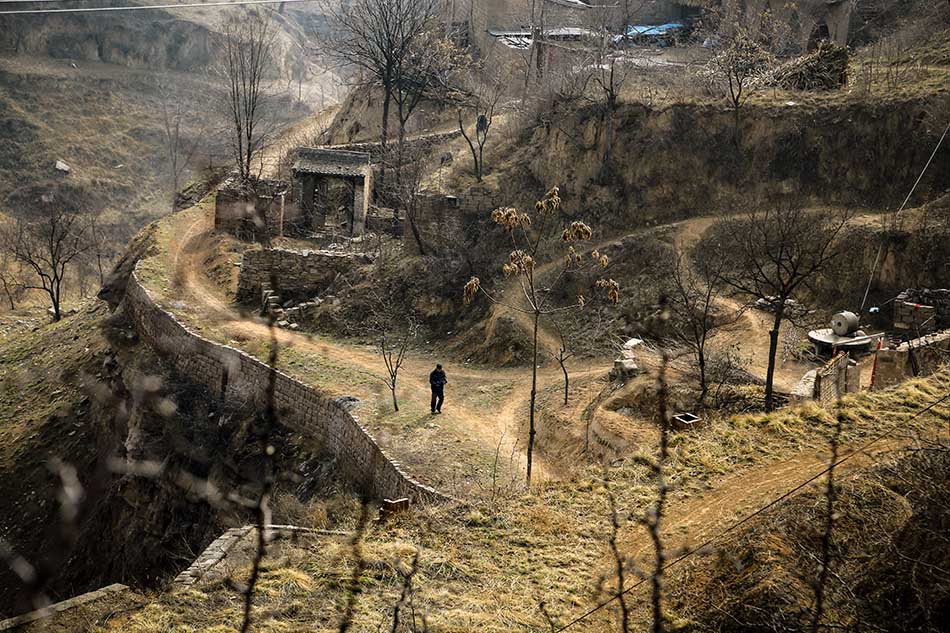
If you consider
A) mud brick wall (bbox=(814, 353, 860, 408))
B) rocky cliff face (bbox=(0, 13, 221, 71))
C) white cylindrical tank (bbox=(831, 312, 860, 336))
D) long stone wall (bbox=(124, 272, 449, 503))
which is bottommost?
long stone wall (bbox=(124, 272, 449, 503))

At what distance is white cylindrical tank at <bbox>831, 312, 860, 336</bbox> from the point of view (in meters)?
18.9

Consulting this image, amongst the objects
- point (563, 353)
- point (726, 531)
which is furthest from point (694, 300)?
point (726, 531)

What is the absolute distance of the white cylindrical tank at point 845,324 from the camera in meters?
18.9

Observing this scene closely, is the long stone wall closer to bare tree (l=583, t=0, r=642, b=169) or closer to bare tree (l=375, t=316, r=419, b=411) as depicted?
bare tree (l=375, t=316, r=419, b=411)

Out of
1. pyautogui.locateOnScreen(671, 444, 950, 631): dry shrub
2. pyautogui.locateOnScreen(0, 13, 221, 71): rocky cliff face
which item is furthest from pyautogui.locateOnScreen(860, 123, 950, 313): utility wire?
pyautogui.locateOnScreen(0, 13, 221, 71): rocky cliff face

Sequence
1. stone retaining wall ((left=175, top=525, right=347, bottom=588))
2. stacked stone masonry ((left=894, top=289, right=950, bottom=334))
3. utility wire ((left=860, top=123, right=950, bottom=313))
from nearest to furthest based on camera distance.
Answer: stone retaining wall ((left=175, top=525, right=347, bottom=588))
stacked stone masonry ((left=894, top=289, right=950, bottom=334))
utility wire ((left=860, top=123, right=950, bottom=313))

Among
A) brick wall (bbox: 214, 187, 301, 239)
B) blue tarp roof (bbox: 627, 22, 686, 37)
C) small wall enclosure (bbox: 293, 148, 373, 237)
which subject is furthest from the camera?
blue tarp roof (bbox: 627, 22, 686, 37)

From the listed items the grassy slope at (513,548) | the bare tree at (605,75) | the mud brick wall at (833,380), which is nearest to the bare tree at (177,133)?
the bare tree at (605,75)

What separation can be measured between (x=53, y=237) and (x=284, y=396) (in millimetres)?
21653

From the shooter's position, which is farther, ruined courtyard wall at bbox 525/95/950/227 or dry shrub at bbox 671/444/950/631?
ruined courtyard wall at bbox 525/95/950/227

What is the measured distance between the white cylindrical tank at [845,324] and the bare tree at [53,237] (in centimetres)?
2696

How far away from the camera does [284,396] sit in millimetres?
19875

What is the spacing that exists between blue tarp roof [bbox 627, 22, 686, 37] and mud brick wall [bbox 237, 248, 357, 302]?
1563 cm

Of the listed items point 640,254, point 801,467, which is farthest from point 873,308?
point 801,467
